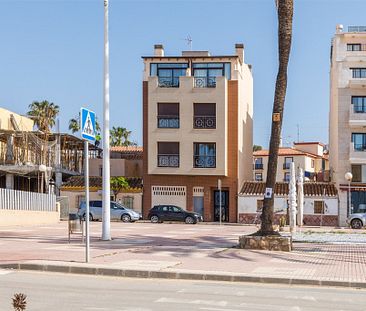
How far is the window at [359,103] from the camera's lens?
170ft

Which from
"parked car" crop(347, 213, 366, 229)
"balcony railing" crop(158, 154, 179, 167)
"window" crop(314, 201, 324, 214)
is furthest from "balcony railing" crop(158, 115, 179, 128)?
"parked car" crop(347, 213, 366, 229)

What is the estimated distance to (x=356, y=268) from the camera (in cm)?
1469

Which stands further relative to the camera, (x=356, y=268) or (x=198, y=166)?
(x=198, y=166)

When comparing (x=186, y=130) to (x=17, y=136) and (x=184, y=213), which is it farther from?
(x=17, y=136)

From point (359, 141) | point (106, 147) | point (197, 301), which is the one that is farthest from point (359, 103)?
point (197, 301)

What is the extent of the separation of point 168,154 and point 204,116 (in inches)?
174

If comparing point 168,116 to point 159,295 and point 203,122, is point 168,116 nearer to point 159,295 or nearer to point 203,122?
point 203,122

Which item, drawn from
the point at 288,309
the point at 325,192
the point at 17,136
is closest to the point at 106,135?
the point at 288,309

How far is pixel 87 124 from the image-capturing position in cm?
1384

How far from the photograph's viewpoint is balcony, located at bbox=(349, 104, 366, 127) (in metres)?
51.0

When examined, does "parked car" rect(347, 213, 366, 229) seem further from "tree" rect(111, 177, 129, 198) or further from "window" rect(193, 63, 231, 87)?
"tree" rect(111, 177, 129, 198)

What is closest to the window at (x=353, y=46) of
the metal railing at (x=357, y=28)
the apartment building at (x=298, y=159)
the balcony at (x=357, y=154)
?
the metal railing at (x=357, y=28)

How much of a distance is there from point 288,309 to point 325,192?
44.1 meters

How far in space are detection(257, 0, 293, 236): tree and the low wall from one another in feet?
54.8
